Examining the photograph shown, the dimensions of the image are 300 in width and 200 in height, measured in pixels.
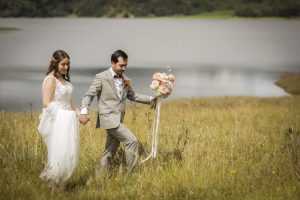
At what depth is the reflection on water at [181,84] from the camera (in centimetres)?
4025

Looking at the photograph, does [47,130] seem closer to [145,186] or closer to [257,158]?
[145,186]

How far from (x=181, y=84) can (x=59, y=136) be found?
156 feet

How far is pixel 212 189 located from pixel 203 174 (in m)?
0.57

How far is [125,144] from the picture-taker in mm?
7766

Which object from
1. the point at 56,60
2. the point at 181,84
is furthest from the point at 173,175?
the point at 181,84

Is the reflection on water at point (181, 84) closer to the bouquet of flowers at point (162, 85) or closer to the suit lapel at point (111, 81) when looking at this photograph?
the bouquet of flowers at point (162, 85)

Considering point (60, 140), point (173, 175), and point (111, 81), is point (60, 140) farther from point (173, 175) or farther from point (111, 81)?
point (173, 175)

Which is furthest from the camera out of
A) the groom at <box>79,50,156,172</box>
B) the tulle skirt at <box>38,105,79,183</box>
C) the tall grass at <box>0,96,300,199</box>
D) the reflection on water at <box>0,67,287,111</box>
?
the reflection on water at <box>0,67,287,111</box>

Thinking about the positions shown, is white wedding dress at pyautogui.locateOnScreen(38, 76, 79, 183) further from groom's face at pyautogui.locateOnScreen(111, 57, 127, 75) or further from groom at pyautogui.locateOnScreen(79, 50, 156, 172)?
groom's face at pyautogui.locateOnScreen(111, 57, 127, 75)

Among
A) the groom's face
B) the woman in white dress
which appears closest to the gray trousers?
the woman in white dress

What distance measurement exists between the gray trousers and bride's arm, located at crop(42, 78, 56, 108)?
112 cm

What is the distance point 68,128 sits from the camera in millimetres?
7086

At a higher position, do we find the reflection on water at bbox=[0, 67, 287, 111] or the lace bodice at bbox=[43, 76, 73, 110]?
the lace bodice at bbox=[43, 76, 73, 110]

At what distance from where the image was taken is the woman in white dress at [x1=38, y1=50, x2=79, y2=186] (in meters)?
7.04
